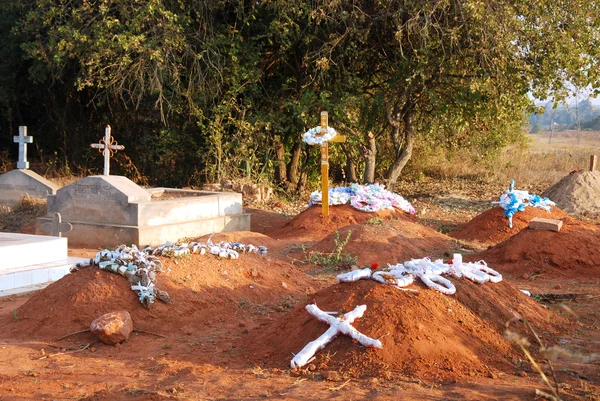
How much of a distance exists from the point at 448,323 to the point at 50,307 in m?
3.39

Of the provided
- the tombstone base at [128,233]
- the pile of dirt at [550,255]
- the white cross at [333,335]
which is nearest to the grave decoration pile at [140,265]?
the white cross at [333,335]

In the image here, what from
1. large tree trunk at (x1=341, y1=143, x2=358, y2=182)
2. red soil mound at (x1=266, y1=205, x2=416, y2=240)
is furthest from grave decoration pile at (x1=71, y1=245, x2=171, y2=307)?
large tree trunk at (x1=341, y1=143, x2=358, y2=182)

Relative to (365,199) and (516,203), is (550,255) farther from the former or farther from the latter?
(365,199)

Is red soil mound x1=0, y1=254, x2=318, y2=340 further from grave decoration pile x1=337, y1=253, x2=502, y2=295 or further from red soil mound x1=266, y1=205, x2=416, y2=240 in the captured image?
red soil mound x1=266, y1=205, x2=416, y2=240

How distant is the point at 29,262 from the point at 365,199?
624 centimetres

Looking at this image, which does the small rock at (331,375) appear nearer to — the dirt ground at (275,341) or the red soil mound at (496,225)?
the dirt ground at (275,341)

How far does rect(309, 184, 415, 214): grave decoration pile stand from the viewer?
12.6 meters

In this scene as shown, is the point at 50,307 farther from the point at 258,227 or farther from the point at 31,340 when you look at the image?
the point at 258,227

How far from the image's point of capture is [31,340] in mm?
5816

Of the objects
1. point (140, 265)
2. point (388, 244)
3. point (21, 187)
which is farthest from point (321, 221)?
point (21, 187)

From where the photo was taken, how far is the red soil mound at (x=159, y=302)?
6.05m

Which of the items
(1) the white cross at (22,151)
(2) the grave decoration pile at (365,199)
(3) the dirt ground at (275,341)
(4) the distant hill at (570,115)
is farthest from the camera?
(4) the distant hill at (570,115)

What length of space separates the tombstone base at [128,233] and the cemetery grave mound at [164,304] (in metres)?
3.52

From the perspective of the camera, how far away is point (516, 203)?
12.1m
